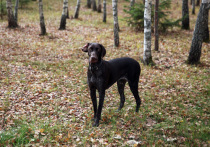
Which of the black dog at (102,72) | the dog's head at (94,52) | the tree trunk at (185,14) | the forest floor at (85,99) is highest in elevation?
the tree trunk at (185,14)

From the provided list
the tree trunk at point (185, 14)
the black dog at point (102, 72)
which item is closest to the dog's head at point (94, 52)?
the black dog at point (102, 72)

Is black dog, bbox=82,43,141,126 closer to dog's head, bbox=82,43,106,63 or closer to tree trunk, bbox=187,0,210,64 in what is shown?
dog's head, bbox=82,43,106,63

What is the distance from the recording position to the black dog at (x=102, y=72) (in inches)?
198

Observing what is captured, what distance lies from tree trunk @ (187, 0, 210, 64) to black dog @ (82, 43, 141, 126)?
6042 millimetres

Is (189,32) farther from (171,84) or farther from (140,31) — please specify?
(171,84)

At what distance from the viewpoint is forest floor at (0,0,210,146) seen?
4.92m

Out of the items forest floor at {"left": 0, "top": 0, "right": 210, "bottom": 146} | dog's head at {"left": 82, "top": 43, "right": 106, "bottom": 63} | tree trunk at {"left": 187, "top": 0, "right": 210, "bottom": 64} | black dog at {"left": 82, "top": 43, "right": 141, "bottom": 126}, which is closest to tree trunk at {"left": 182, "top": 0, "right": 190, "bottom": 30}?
forest floor at {"left": 0, "top": 0, "right": 210, "bottom": 146}

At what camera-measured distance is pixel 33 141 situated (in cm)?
461

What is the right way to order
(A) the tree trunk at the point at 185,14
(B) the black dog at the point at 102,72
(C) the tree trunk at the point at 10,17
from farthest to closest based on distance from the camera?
(A) the tree trunk at the point at 185,14 < (C) the tree trunk at the point at 10,17 < (B) the black dog at the point at 102,72

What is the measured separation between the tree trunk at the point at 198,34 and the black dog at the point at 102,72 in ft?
19.8

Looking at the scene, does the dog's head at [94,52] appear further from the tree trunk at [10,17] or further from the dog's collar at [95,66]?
the tree trunk at [10,17]

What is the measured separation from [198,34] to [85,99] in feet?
24.0

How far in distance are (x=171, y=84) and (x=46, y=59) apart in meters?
7.51

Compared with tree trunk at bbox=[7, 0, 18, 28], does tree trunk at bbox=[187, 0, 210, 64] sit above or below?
below
